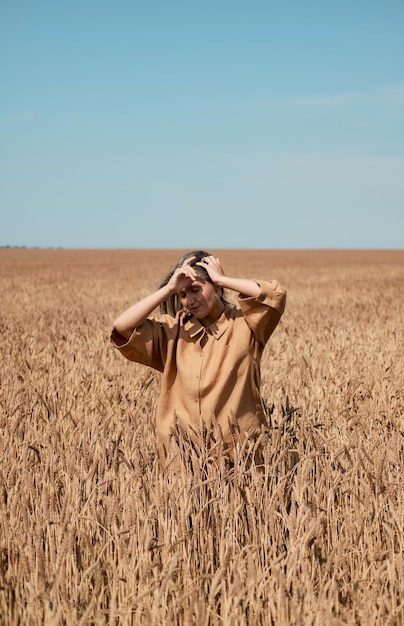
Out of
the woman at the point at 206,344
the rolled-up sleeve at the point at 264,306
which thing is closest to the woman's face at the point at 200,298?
the woman at the point at 206,344

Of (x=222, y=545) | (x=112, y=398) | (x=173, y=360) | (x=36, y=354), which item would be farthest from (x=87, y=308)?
(x=222, y=545)

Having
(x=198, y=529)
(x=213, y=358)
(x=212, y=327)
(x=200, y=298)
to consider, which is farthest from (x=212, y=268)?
(x=198, y=529)

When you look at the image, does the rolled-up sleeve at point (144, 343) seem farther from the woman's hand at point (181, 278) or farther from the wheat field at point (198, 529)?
the wheat field at point (198, 529)

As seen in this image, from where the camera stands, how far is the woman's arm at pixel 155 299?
2850 millimetres

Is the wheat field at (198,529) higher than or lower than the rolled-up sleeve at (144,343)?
lower

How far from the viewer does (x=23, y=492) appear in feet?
8.57

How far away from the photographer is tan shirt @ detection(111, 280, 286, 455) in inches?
113

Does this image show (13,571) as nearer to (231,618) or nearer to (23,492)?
(23,492)

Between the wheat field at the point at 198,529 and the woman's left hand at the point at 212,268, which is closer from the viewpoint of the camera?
the wheat field at the point at 198,529

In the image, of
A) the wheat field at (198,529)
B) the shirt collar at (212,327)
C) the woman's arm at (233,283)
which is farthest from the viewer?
the shirt collar at (212,327)

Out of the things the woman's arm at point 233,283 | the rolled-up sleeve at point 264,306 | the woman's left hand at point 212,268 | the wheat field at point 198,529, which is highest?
the woman's left hand at point 212,268

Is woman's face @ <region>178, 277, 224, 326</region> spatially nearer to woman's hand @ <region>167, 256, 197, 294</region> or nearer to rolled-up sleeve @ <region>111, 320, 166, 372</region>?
woman's hand @ <region>167, 256, 197, 294</region>

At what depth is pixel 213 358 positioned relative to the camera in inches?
114

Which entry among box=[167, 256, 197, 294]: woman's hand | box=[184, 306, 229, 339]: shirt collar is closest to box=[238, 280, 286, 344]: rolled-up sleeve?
box=[184, 306, 229, 339]: shirt collar
